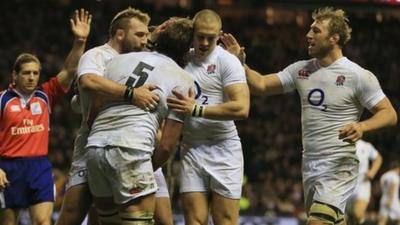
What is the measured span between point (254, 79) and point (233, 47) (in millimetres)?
357

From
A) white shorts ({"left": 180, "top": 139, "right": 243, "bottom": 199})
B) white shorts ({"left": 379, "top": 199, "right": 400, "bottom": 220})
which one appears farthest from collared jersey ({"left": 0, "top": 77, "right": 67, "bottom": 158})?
white shorts ({"left": 379, "top": 199, "right": 400, "bottom": 220})

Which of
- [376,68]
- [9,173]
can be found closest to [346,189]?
[9,173]

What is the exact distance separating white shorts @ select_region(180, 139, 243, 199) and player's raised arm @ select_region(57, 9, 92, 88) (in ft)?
5.01

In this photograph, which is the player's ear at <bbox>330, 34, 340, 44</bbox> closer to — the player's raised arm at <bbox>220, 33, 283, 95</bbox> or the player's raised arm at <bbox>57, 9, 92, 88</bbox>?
the player's raised arm at <bbox>220, 33, 283, 95</bbox>

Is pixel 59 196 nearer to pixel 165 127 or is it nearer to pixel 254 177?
pixel 254 177

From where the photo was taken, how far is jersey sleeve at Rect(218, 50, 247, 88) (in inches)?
286

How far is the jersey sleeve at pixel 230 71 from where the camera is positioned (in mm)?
7258

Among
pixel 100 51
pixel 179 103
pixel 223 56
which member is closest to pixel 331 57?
pixel 223 56

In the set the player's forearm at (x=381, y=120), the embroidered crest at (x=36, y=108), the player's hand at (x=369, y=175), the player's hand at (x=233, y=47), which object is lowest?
the player's hand at (x=369, y=175)

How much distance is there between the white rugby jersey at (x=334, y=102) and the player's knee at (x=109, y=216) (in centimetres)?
199

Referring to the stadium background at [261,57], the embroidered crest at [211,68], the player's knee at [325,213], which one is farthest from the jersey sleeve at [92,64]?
the stadium background at [261,57]

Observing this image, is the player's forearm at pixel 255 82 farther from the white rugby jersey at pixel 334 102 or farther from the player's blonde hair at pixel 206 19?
the player's blonde hair at pixel 206 19

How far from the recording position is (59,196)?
15703 mm

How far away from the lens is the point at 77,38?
322 inches
